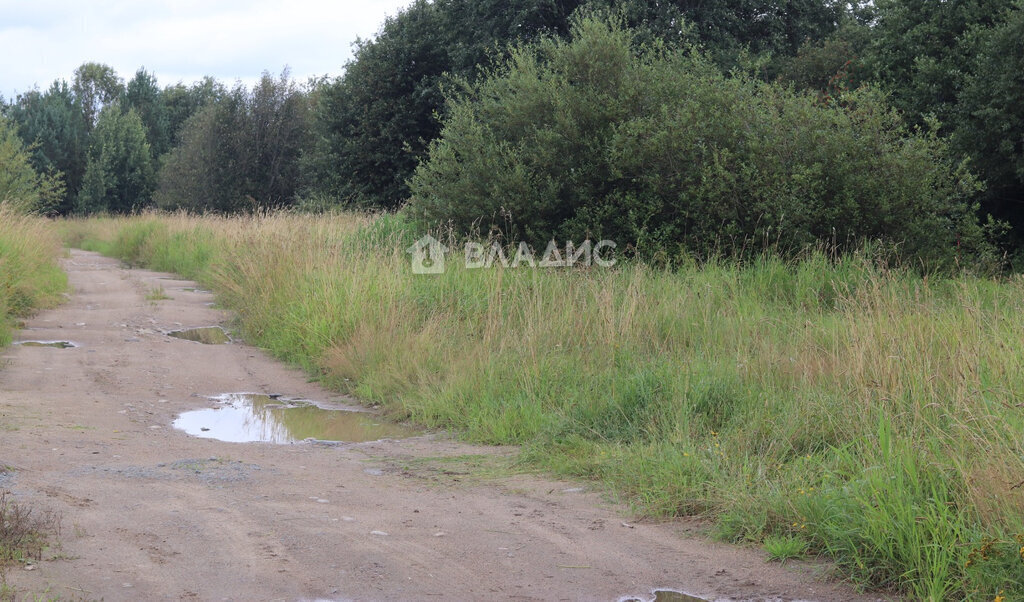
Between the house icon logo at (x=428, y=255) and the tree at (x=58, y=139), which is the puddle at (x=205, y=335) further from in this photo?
the tree at (x=58, y=139)

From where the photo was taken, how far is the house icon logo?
37.6 ft

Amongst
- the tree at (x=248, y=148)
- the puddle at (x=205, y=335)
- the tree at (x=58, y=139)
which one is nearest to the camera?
the puddle at (x=205, y=335)

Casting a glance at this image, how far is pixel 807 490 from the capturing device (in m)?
4.62

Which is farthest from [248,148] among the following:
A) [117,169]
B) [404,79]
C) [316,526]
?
[316,526]

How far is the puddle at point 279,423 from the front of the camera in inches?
283

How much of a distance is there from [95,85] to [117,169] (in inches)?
1155

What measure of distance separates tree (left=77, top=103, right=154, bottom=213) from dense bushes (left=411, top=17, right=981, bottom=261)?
2091 inches

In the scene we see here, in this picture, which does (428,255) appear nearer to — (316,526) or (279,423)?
(279,423)

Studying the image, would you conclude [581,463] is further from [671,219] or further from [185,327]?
[185,327]

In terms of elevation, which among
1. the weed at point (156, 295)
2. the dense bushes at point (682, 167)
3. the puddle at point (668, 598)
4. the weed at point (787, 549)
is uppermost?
the dense bushes at point (682, 167)

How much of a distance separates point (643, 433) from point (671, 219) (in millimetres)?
7069

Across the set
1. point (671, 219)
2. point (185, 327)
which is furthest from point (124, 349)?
point (671, 219)

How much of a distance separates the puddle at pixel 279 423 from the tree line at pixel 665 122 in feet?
17.3

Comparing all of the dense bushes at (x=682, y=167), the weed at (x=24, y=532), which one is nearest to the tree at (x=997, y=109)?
the dense bushes at (x=682, y=167)
